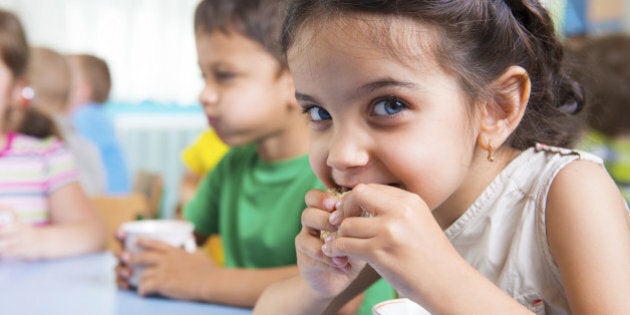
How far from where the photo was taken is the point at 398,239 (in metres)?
0.62

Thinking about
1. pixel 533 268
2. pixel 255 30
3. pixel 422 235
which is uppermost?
pixel 255 30

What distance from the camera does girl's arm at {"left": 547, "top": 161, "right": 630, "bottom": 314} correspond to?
70 centimetres

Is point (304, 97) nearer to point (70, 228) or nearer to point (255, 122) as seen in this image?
point (255, 122)

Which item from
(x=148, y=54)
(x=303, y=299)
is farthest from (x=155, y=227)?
(x=148, y=54)

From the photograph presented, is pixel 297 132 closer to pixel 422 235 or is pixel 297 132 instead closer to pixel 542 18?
pixel 542 18

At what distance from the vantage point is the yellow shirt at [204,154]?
2273 mm

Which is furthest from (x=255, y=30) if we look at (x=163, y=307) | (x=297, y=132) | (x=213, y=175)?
(x=163, y=307)

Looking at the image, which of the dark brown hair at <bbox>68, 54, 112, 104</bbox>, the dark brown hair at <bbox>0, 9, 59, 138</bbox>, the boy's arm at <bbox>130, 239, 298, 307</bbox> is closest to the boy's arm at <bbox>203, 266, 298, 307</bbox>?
the boy's arm at <bbox>130, 239, 298, 307</bbox>

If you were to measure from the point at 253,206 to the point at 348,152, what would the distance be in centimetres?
64

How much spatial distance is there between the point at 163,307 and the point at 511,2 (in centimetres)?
59

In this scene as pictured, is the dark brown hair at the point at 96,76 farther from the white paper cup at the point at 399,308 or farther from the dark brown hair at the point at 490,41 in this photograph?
the white paper cup at the point at 399,308

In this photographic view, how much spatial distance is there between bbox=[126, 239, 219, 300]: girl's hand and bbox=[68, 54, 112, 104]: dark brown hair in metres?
2.77

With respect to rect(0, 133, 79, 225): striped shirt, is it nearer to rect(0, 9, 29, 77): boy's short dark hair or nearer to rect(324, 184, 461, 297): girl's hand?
rect(0, 9, 29, 77): boy's short dark hair

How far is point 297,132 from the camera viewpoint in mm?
1314
